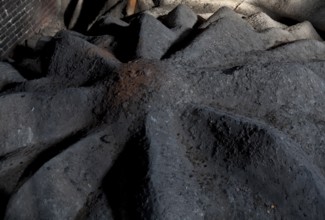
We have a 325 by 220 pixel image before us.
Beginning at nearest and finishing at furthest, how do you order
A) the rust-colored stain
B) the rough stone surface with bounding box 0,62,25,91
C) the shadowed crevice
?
the shadowed crevice < the rust-colored stain < the rough stone surface with bounding box 0,62,25,91

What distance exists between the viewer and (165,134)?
0.74 m

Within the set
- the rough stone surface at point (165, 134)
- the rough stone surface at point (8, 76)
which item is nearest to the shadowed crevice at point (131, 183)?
the rough stone surface at point (165, 134)

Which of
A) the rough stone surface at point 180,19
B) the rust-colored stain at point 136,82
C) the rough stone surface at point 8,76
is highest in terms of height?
the rust-colored stain at point 136,82

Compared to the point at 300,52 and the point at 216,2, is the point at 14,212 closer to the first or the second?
the point at 300,52

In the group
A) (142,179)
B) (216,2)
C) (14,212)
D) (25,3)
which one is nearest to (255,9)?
(216,2)

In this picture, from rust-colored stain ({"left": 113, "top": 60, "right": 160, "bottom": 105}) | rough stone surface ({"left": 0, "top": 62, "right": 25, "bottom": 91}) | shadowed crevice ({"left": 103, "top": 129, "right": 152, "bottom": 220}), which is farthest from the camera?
rough stone surface ({"left": 0, "top": 62, "right": 25, "bottom": 91})

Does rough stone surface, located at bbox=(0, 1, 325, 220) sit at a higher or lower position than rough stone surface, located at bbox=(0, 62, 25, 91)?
higher

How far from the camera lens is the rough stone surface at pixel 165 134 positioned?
2.18 feet

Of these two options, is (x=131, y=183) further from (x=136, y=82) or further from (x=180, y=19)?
(x=180, y=19)

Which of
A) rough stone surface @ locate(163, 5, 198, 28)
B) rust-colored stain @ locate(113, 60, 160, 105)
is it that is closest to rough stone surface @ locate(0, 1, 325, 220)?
rust-colored stain @ locate(113, 60, 160, 105)

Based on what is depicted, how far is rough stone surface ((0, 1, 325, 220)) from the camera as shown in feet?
2.18

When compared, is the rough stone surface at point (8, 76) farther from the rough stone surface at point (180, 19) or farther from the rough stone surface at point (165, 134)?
the rough stone surface at point (180, 19)

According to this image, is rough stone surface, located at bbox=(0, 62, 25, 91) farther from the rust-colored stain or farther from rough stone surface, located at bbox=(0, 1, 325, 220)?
the rust-colored stain

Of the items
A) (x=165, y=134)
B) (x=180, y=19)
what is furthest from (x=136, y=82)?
(x=180, y=19)
